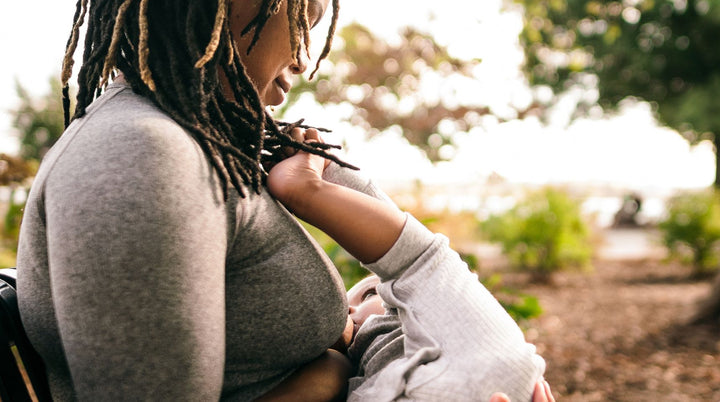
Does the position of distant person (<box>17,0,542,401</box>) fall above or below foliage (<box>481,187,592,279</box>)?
above

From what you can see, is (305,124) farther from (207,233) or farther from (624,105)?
(624,105)

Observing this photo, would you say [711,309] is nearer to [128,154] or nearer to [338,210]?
[338,210]

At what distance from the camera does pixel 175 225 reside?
3.23 feet

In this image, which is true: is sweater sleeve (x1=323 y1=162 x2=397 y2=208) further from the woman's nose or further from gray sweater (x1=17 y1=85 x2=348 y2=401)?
gray sweater (x1=17 y1=85 x2=348 y2=401)

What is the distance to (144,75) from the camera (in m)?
1.17

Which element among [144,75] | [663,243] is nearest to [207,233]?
[144,75]

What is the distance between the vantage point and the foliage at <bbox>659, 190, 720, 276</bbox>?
10336 mm

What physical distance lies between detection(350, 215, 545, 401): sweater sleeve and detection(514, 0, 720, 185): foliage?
14143 mm

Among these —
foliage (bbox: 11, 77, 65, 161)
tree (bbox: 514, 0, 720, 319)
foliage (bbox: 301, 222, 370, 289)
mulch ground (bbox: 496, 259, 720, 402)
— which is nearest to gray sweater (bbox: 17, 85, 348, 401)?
foliage (bbox: 301, 222, 370, 289)

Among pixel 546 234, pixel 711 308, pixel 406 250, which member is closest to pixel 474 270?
pixel 406 250

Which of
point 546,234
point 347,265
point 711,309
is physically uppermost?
point 347,265

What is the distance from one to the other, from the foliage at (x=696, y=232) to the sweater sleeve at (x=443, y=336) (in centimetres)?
1036

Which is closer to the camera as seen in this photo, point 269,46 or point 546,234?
point 269,46

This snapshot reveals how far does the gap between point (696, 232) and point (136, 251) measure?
11.1 meters
